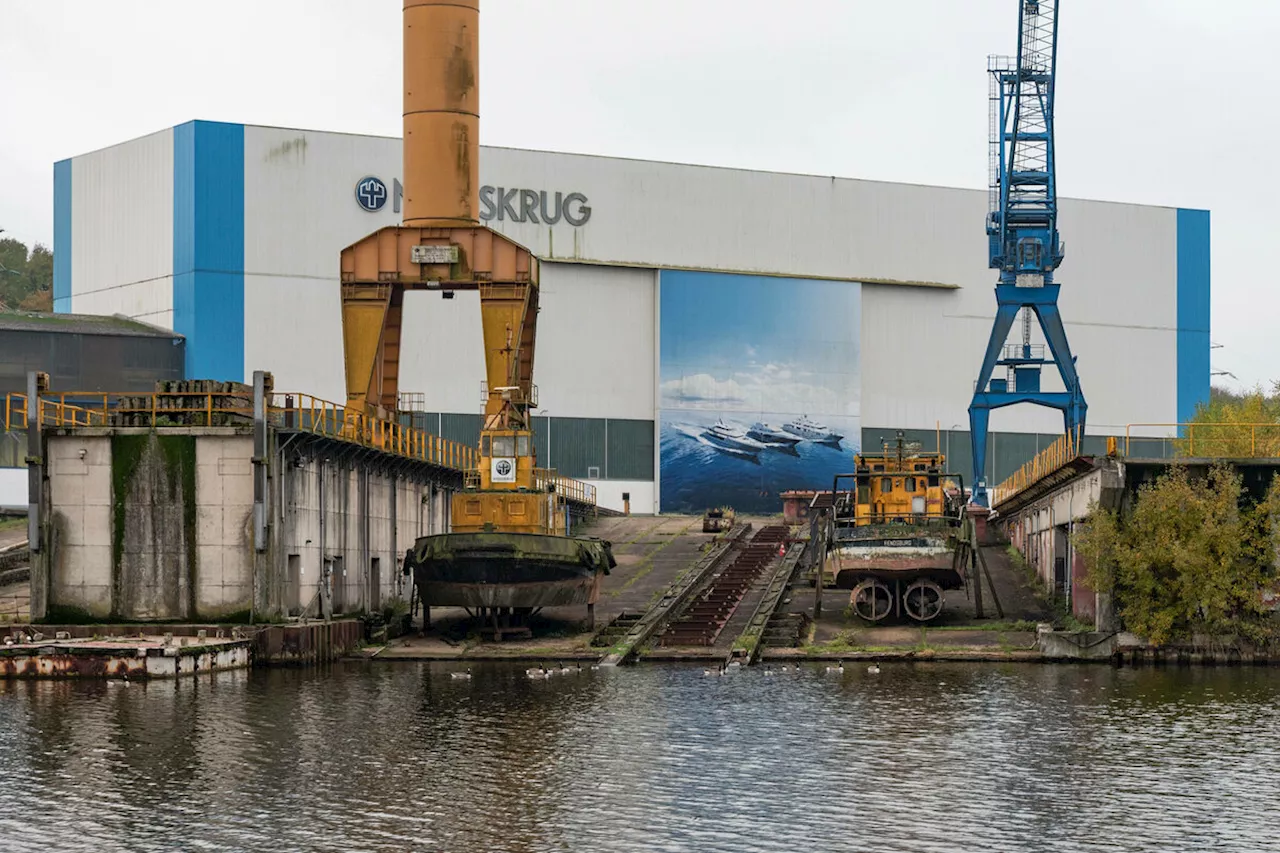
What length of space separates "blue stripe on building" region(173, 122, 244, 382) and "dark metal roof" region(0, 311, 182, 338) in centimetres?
168

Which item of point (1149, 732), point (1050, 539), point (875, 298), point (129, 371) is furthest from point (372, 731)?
point (875, 298)

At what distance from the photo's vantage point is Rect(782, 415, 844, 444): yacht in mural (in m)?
84.7

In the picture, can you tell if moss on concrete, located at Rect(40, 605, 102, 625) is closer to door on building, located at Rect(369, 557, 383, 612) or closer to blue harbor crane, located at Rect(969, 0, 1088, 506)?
door on building, located at Rect(369, 557, 383, 612)

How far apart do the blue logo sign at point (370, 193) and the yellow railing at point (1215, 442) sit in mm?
34963

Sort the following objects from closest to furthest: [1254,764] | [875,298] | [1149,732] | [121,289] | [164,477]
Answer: [1254,764]
[1149,732]
[164,477]
[121,289]
[875,298]

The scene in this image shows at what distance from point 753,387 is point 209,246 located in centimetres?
2715

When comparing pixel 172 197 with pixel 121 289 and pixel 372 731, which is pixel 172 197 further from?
pixel 372 731

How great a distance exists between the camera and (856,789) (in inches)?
860

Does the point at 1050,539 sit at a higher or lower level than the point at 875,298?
lower

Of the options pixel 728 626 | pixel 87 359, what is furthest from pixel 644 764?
pixel 87 359

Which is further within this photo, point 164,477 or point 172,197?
point 172,197

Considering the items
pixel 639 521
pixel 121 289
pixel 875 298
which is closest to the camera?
pixel 639 521

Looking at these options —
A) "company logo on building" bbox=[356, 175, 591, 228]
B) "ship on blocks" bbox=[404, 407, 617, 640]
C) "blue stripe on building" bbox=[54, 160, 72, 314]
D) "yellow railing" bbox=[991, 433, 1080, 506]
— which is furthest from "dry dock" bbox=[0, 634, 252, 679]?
"blue stripe on building" bbox=[54, 160, 72, 314]

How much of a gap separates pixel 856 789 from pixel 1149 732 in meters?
7.09
